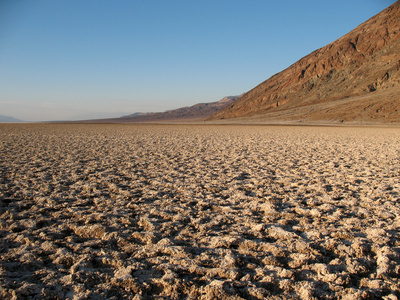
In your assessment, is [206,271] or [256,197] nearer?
[206,271]

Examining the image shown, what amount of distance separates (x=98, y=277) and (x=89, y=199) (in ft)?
7.20

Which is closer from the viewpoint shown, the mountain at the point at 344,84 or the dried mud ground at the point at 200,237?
the dried mud ground at the point at 200,237

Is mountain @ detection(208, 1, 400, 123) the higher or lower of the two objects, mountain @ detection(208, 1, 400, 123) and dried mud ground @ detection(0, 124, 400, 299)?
the higher

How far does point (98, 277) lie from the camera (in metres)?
2.13

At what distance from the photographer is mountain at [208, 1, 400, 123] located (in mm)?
45719

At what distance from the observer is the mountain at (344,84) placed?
4572 centimetres

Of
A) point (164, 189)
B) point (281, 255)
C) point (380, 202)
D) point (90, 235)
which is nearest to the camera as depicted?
point (281, 255)

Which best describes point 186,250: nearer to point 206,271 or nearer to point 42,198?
point 206,271

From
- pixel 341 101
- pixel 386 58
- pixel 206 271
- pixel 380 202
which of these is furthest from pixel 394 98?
pixel 206 271

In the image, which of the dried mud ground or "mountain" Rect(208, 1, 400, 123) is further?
"mountain" Rect(208, 1, 400, 123)

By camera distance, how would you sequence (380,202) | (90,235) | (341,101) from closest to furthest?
A: (90,235) < (380,202) < (341,101)

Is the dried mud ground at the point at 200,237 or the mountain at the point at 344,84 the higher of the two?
the mountain at the point at 344,84

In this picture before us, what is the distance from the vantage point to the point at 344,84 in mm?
59062

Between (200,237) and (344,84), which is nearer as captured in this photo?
(200,237)
